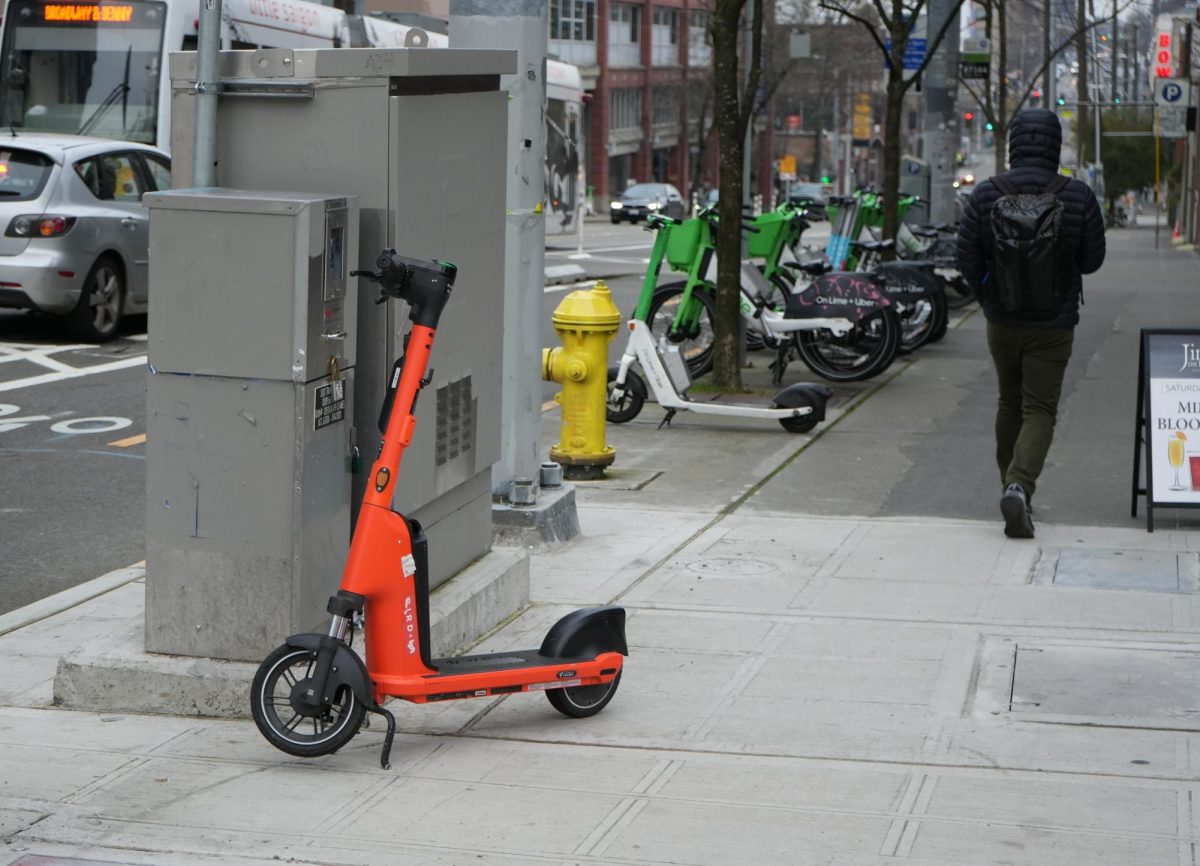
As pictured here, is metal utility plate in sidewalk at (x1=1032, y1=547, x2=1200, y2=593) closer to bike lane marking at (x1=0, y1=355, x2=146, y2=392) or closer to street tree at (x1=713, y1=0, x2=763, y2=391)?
street tree at (x1=713, y1=0, x2=763, y2=391)

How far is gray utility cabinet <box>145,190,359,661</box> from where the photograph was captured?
5344mm

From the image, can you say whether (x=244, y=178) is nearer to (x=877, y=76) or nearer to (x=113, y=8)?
(x=113, y=8)

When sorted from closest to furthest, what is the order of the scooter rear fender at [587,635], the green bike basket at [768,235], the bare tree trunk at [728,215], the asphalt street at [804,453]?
1. the scooter rear fender at [587,635]
2. the asphalt street at [804,453]
3. the bare tree trunk at [728,215]
4. the green bike basket at [768,235]

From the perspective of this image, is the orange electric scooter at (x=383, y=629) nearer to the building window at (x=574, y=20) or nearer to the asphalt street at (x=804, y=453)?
the asphalt street at (x=804, y=453)

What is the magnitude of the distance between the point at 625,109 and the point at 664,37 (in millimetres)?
5163

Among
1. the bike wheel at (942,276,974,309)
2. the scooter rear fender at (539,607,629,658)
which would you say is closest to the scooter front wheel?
the scooter rear fender at (539,607,629,658)

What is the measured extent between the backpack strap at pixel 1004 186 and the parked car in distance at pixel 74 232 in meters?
8.75

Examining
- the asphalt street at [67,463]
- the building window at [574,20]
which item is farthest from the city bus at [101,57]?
the building window at [574,20]

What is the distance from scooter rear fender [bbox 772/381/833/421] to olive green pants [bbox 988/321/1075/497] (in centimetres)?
301

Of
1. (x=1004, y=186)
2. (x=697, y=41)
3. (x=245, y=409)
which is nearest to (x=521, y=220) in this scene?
(x=1004, y=186)

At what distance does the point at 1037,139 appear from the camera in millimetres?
8266

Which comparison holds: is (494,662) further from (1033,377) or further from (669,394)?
(669,394)

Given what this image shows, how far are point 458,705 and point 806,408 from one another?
6187mm

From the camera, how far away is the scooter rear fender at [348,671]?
4992 millimetres
